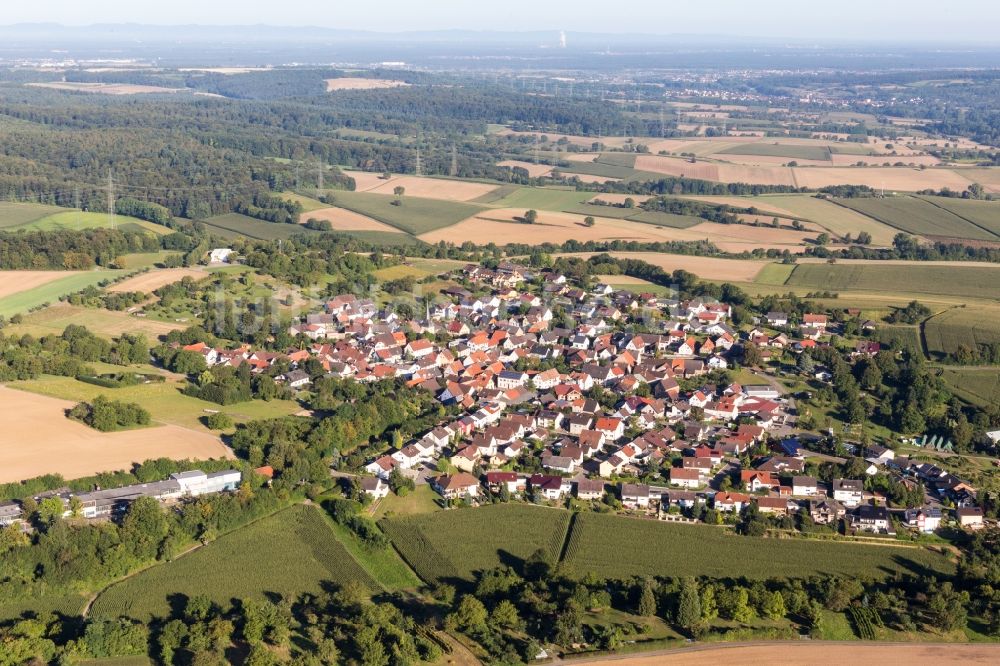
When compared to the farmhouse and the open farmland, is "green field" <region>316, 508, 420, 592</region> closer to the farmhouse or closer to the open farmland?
the farmhouse

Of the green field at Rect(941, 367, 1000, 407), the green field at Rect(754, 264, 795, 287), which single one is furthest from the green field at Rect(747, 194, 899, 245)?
the green field at Rect(941, 367, 1000, 407)

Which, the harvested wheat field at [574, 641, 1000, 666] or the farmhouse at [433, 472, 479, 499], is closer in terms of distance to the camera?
the harvested wheat field at [574, 641, 1000, 666]

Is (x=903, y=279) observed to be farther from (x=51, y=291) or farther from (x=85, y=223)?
(x=85, y=223)

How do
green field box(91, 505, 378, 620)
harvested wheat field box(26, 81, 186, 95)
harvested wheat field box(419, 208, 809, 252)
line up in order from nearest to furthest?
green field box(91, 505, 378, 620)
harvested wheat field box(419, 208, 809, 252)
harvested wheat field box(26, 81, 186, 95)

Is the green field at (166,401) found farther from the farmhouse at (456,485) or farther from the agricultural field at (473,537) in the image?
the agricultural field at (473,537)

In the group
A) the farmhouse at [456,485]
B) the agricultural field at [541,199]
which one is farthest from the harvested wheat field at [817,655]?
the agricultural field at [541,199]

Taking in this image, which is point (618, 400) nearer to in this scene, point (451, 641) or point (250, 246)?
point (451, 641)
